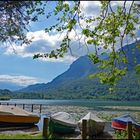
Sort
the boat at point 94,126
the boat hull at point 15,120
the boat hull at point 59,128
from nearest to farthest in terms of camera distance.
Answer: the boat at point 94,126 < the boat hull at point 59,128 < the boat hull at point 15,120

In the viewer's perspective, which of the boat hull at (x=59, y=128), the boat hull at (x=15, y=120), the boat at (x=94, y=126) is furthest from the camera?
the boat hull at (x=15, y=120)

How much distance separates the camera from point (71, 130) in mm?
28188

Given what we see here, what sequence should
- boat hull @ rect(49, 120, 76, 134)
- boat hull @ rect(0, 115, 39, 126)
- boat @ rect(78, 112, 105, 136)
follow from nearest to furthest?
boat @ rect(78, 112, 105, 136) → boat hull @ rect(49, 120, 76, 134) → boat hull @ rect(0, 115, 39, 126)

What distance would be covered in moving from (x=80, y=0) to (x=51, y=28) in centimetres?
360

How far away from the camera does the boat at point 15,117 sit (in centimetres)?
3847

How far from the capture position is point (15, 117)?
128ft

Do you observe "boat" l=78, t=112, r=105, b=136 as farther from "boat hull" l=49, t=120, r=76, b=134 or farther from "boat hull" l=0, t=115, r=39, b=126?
"boat hull" l=0, t=115, r=39, b=126

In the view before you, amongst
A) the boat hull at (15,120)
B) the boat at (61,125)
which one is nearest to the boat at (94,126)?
the boat at (61,125)

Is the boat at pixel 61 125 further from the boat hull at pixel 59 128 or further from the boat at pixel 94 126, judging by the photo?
the boat at pixel 94 126

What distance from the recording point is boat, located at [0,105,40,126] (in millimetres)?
38469

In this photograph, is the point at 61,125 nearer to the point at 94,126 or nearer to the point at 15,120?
the point at 94,126

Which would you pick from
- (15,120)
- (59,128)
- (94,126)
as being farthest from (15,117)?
(94,126)

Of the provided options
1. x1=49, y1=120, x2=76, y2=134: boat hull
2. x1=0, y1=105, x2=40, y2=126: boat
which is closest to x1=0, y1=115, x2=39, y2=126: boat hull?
x1=0, y1=105, x2=40, y2=126: boat

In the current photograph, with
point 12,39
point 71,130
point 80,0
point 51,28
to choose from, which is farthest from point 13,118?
point 80,0
